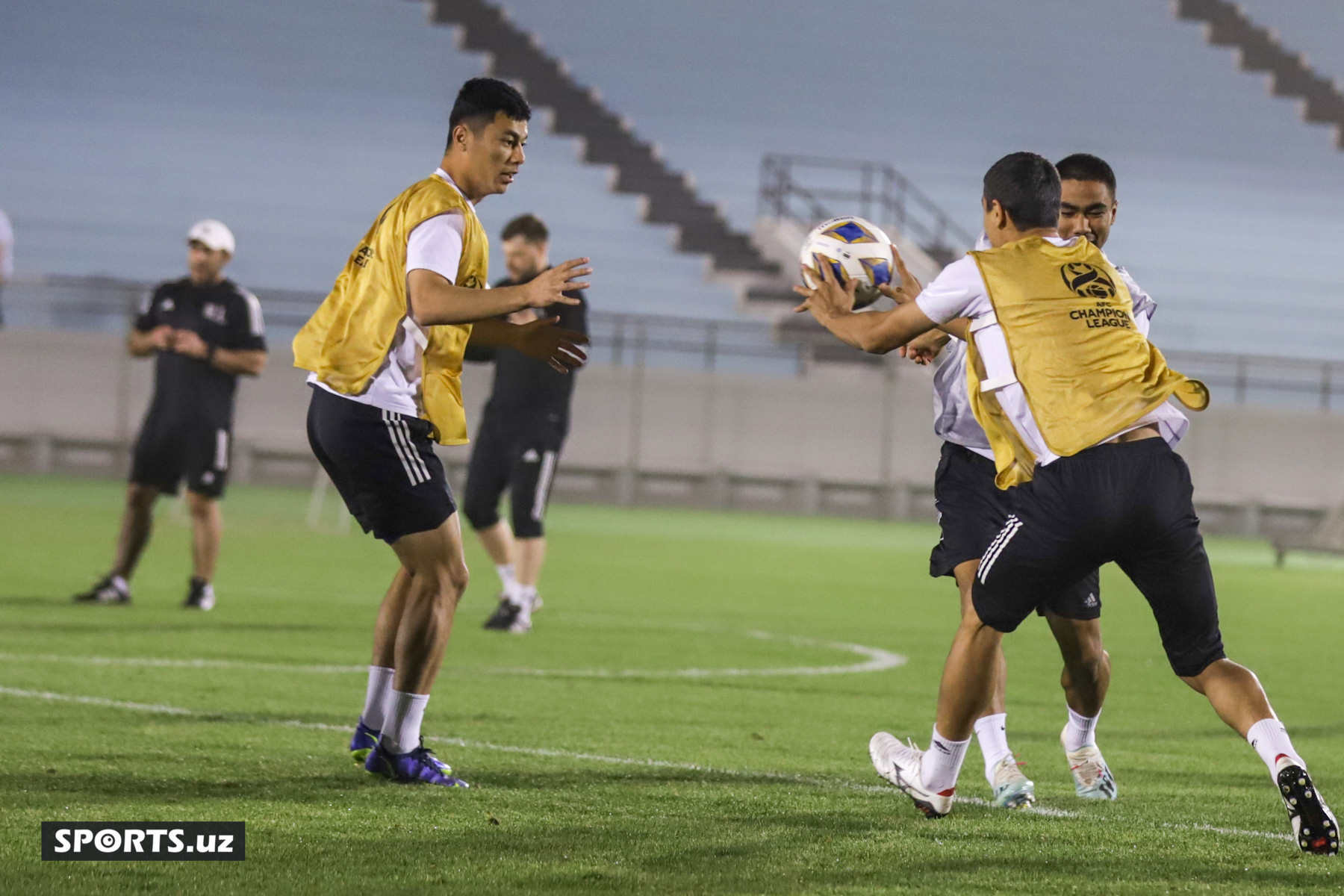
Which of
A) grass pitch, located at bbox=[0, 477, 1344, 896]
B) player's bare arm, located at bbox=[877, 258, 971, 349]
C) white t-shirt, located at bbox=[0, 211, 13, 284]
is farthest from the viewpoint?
white t-shirt, located at bbox=[0, 211, 13, 284]

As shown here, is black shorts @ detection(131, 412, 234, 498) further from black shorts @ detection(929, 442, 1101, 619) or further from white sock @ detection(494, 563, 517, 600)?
black shorts @ detection(929, 442, 1101, 619)

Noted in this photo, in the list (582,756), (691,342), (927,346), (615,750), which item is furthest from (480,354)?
(691,342)

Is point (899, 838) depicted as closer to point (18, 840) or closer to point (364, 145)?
point (18, 840)

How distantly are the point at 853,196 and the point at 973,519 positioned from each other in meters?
26.8

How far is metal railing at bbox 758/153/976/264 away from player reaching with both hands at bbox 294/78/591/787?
26029 mm

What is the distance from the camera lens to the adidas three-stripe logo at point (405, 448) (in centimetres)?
498

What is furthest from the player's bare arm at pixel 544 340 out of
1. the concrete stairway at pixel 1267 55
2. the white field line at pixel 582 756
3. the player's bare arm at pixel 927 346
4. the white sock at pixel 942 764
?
the concrete stairway at pixel 1267 55

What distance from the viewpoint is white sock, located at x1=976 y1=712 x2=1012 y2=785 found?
506 cm

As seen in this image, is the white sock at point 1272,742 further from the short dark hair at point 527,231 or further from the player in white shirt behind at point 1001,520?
the short dark hair at point 527,231

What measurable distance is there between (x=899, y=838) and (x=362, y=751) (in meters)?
1.70

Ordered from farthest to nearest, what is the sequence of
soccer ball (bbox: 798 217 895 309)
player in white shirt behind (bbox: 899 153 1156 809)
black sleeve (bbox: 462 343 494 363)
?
black sleeve (bbox: 462 343 494 363) → soccer ball (bbox: 798 217 895 309) → player in white shirt behind (bbox: 899 153 1156 809)

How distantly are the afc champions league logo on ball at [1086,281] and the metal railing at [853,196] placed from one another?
26537mm

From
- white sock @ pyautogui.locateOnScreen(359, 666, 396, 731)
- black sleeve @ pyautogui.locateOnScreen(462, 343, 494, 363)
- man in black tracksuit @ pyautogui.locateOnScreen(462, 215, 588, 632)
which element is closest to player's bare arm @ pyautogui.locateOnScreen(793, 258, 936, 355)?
white sock @ pyautogui.locateOnScreen(359, 666, 396, 731)

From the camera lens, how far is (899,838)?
4344 millimetres
